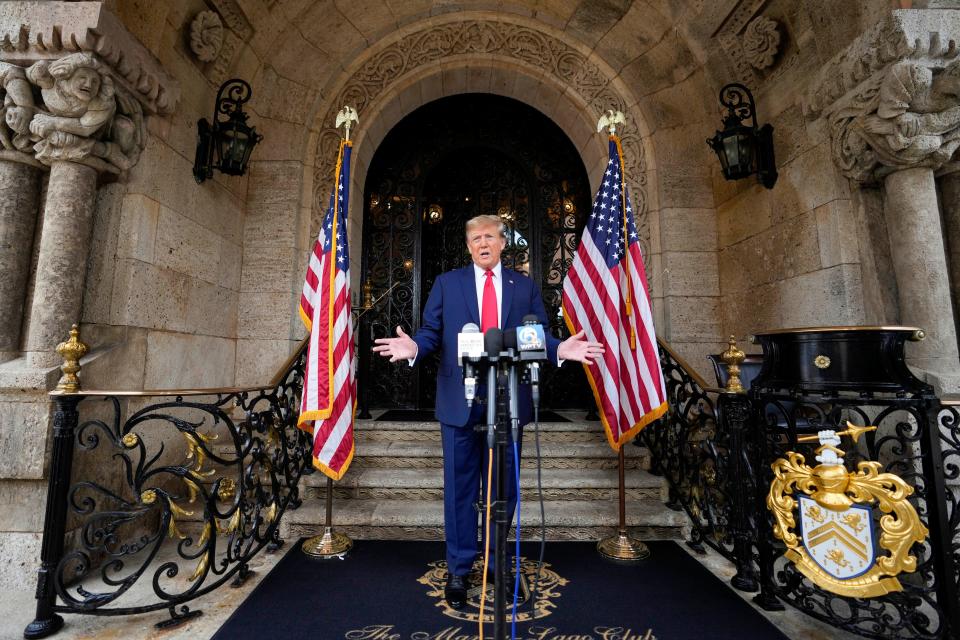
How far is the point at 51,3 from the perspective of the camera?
296 cm

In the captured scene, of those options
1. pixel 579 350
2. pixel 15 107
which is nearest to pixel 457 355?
pixel 579 350

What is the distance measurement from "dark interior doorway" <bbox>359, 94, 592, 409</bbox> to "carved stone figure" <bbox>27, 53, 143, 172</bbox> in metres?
2.67

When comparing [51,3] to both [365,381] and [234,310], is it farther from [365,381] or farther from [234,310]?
[365,381]

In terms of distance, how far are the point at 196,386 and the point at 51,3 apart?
2.89m

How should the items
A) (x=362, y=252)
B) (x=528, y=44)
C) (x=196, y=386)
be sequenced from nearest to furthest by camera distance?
(x=196, y=386)
(x=528, y=44)
(x=362, y=252)

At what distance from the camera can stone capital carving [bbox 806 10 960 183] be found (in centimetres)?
297

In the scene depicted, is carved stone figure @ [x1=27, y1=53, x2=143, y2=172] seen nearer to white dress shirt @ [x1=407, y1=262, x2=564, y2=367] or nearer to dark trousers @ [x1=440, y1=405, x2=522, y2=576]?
white dress shirt @ [x1=407, y1=262, x2=564, y2=367]

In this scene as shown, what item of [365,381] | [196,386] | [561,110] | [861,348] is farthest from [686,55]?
[196,386]

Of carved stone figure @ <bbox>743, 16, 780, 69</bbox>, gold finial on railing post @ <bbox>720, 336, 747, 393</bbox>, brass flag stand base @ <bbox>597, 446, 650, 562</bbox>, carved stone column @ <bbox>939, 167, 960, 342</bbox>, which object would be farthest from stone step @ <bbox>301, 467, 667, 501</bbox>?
carved stone figure @ <bbox>743, 16, 780, 69</bbox>

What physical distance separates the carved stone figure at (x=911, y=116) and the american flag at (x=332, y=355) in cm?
379

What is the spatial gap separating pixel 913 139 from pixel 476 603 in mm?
4132

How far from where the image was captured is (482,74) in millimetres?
5254

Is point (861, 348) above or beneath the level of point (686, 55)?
beneath

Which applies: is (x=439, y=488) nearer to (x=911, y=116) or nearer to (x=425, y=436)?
(x=425, y=436)
